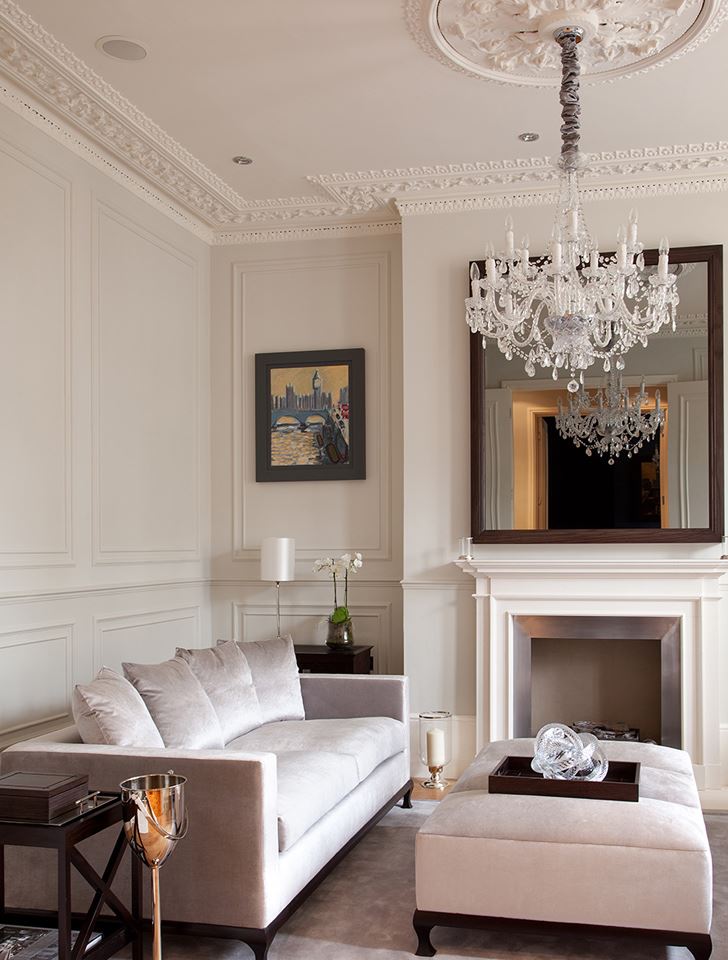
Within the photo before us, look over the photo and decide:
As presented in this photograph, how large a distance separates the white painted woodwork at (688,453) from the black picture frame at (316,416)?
1.69 meters

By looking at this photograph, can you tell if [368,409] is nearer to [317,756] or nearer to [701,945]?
[317,756]

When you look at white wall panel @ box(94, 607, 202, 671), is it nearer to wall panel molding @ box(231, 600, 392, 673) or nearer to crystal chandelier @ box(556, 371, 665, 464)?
wall panel molding @ box(231, 600, 392, 673)

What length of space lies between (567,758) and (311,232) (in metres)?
3.64

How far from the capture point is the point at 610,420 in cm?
517

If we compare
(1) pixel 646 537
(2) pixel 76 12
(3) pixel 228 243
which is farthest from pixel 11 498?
(1) pixel 646 537

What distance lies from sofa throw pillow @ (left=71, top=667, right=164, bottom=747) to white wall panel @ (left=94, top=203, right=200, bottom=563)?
1.55 m

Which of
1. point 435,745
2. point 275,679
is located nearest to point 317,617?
point 275,679

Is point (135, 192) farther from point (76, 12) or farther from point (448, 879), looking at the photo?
point (448, 879)

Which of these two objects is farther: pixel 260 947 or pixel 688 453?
pixel 688 453

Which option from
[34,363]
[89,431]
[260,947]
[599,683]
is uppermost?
[34,363]

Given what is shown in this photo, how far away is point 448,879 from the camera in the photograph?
120 inches

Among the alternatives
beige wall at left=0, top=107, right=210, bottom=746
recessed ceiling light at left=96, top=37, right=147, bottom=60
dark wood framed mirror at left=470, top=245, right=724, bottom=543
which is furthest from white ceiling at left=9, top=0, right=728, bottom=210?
dark wood framed mirror at left=470, top=245, right=724, bottom=543

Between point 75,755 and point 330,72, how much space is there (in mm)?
2757

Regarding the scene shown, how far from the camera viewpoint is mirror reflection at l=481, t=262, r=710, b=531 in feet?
A: 16.7
